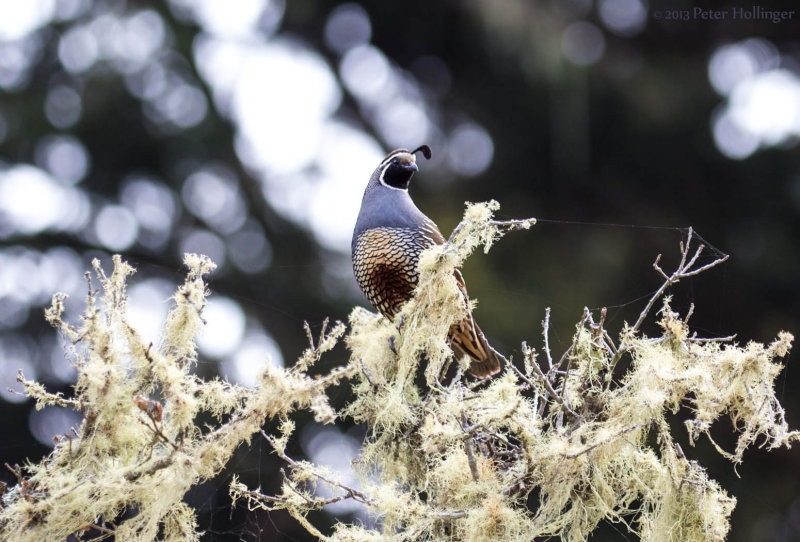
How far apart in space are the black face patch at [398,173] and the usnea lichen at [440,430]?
106 cm

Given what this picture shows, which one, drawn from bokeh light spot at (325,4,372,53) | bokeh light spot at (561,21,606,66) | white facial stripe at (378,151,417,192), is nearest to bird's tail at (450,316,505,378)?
white facial stripe at (378,151,417,192)

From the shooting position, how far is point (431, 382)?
228 cm

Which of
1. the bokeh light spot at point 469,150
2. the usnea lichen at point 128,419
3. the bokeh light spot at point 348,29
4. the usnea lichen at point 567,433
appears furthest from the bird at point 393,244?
the bokeh light spot at point 348,29

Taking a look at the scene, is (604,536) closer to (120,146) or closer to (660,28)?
(660,28)

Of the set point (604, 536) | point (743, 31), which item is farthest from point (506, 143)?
point (604, 536)

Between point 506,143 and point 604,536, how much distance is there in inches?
107

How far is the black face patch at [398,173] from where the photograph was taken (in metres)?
3.34

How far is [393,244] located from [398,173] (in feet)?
0.94

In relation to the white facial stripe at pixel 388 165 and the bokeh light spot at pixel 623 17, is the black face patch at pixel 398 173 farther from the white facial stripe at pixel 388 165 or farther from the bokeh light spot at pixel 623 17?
the bokeh light spot at pixel 623 17

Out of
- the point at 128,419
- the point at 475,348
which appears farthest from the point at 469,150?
the point at 128,419

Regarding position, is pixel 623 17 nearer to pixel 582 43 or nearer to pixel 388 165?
pixel 582 43

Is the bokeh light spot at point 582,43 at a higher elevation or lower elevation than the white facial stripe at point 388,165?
higher

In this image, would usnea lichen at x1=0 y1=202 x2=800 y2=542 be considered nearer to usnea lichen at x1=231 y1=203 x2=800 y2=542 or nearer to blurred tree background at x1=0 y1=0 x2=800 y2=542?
usnea lichen at x1=231 y1=203 x2=800 y2=542

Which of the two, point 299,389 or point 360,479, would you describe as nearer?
point 299,389
